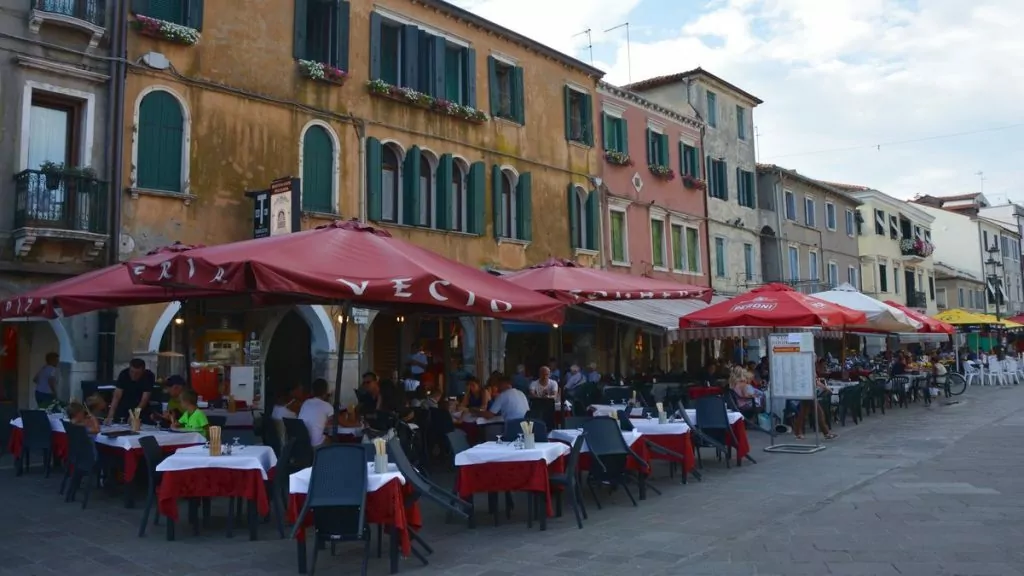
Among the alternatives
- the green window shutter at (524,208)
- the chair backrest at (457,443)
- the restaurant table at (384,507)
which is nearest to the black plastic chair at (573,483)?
the chair backrest at (457,443)

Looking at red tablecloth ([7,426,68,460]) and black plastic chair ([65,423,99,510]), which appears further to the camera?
red tablecloth ([7,426,68,460])

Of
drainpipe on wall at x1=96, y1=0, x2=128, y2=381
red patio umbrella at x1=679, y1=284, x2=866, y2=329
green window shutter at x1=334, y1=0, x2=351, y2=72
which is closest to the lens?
drainpipe on wall at x1=96, y1=0, x2=128, y2=381

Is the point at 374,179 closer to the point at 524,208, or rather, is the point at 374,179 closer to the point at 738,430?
the point at 524,208

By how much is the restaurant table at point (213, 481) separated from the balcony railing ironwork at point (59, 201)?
6.65m

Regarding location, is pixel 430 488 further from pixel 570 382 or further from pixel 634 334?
pixel 634 334

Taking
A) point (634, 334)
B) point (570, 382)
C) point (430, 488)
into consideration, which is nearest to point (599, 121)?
point (634, 334)

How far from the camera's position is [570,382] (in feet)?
55.3

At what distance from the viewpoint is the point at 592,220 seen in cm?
2233

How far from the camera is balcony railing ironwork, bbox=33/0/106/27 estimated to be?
12414 mm

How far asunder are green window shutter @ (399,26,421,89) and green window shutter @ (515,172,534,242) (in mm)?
3736

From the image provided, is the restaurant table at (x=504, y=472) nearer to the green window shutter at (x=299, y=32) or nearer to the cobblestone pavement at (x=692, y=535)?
the cobblestone pavement at (x=692, y=535)

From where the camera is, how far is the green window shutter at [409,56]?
693 inches
